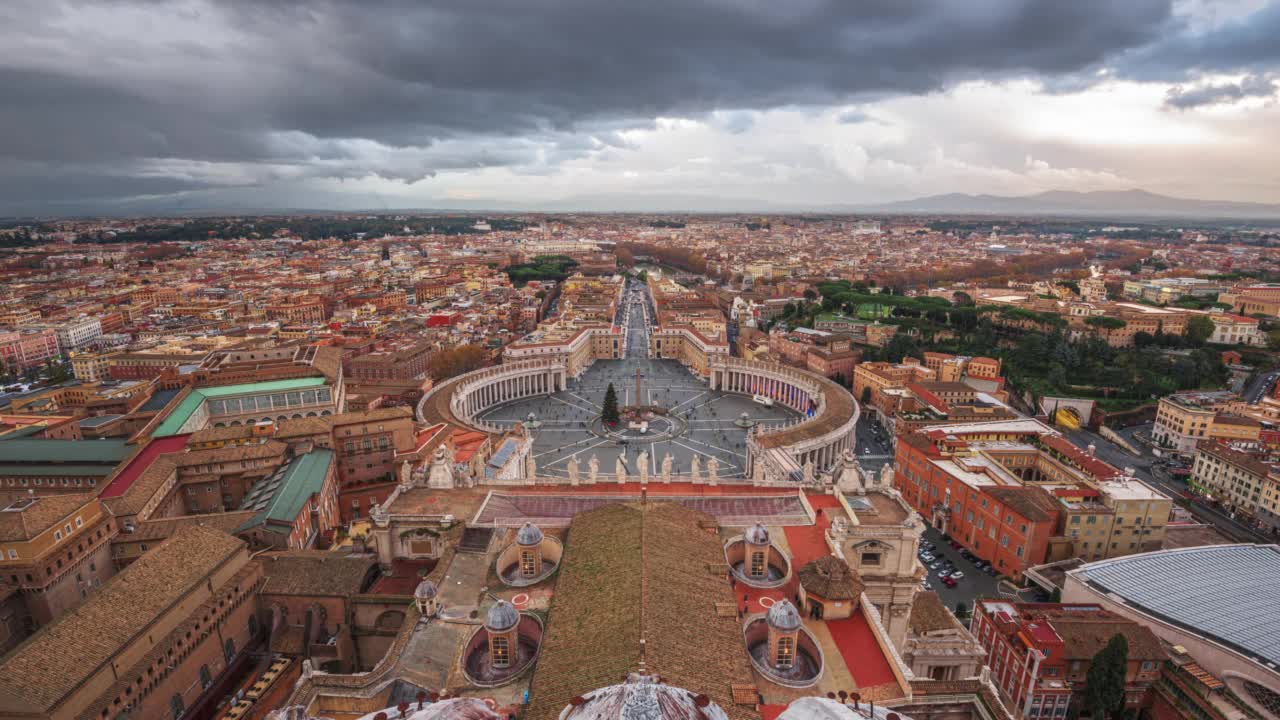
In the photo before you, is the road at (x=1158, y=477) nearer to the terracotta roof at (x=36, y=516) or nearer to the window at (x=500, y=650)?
the window at (x=500, y=650)

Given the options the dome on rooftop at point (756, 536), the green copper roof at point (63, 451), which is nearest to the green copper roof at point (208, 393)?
the green copper roof at point (63, 451)

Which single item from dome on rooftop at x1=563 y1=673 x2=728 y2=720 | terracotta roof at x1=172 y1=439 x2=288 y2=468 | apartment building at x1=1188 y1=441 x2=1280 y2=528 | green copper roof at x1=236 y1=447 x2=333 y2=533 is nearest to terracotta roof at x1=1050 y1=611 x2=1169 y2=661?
dome on rooftop at x1=563 y1=673 x2=728 y2=720

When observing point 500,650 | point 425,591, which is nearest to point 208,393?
point 425,591

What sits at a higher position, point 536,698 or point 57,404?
point 536,698

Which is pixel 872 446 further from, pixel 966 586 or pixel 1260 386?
pixel 1260 386

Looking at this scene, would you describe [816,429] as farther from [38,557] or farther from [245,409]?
[38,557]

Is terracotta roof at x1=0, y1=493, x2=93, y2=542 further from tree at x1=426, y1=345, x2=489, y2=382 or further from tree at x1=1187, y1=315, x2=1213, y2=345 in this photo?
tree at x1=1187, y1=315, x2=1213, y2=345

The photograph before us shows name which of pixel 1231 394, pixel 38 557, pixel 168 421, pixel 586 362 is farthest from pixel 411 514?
pixel 1231 394
